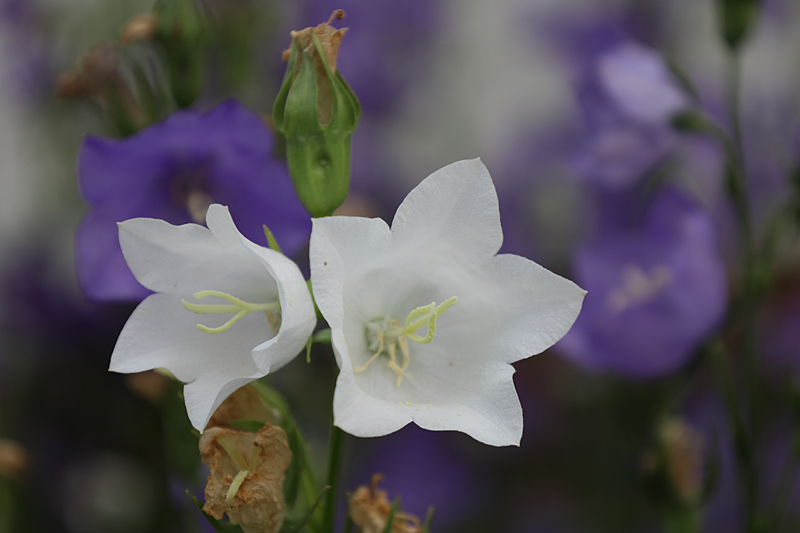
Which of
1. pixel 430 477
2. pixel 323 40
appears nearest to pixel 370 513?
pixel 323 40

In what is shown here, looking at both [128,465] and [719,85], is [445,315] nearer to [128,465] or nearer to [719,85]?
[128,465]

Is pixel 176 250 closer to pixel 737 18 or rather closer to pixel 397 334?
pixel 397 334

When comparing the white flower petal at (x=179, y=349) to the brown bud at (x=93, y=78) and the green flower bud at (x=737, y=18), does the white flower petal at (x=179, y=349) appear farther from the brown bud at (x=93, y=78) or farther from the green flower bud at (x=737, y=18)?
the green flower bud at (x=737, y=18)

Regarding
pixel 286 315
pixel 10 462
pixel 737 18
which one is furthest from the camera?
pixel 737 18

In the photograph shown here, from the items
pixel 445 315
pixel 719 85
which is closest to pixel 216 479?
pixel 445 315

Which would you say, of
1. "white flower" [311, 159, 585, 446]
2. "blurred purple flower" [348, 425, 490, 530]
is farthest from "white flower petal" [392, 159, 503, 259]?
"blurred purple flower" [348, 425, 490, 530]

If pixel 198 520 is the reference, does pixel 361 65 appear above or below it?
above

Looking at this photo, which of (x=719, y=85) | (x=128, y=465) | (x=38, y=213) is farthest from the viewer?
(x=719, y=85)

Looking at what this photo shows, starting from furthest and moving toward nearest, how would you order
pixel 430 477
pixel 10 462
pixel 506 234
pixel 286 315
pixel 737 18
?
pixel 506 234 < pixel 430 477 < pixel 737 18 < pixel 10 462 < pixel 286 315
